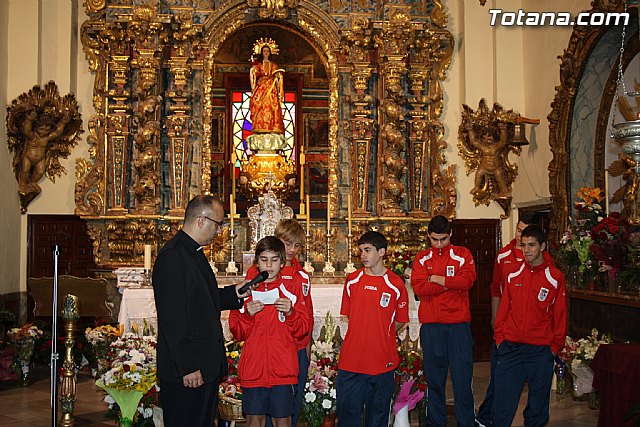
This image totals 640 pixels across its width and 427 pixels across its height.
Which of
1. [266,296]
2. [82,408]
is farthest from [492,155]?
[266,296]

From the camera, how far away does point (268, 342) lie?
5.43 meters

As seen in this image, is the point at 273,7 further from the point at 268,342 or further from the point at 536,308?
the point at 268,342

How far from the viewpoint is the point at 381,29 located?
1265 cm

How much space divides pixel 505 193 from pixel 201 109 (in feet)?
16.3

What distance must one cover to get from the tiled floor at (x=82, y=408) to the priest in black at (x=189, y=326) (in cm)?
339

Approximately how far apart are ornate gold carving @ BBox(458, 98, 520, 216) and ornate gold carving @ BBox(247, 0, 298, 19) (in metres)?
3.20

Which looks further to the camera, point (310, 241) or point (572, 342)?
point (310, 241)

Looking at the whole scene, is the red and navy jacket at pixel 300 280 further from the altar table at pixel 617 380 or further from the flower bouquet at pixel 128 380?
the altar table at pixel 617 380

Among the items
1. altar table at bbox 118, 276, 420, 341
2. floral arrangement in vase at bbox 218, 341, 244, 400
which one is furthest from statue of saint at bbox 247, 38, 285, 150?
floral arrangement in vase at bbox 218, 341, 244, 400

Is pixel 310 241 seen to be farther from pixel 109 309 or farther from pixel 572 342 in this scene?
pixel 572 342

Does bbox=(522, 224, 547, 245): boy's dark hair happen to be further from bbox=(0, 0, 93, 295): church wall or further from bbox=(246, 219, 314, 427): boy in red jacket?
bbox=(0, 0, 93, 295): church wall

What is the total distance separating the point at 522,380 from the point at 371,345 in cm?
147

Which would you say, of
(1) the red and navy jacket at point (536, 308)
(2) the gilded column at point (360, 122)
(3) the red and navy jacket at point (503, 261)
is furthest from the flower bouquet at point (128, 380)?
(2) the gilded column at point (360, 122)

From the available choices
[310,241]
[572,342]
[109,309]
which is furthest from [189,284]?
[310,241]
